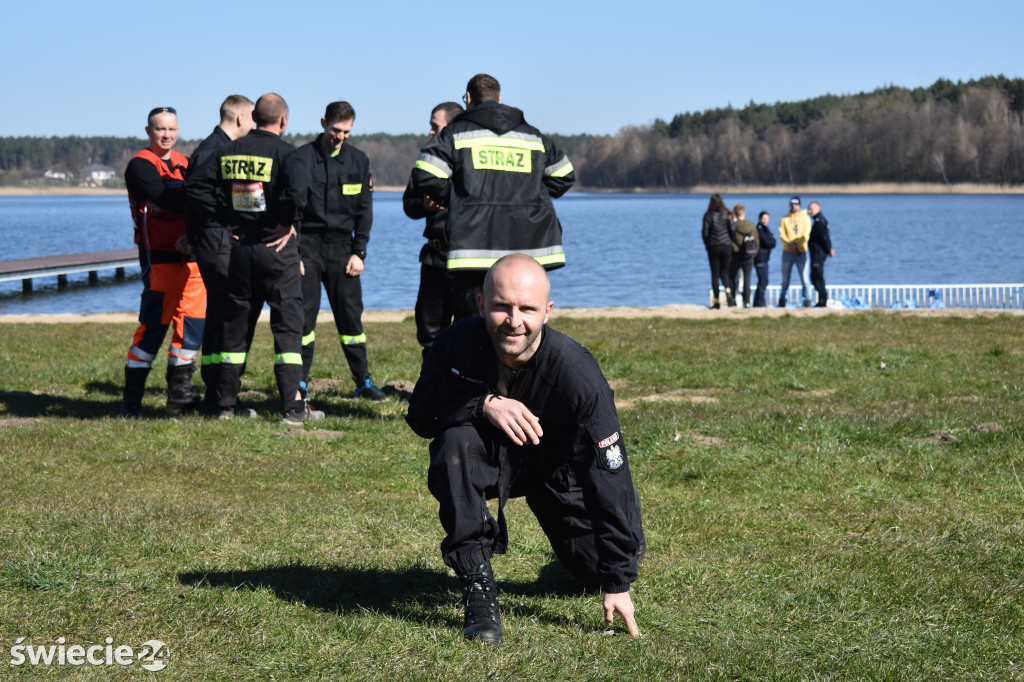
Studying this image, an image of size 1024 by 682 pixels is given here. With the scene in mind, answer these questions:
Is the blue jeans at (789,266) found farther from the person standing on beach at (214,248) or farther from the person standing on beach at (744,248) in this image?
the person standing on beach at (214,248)

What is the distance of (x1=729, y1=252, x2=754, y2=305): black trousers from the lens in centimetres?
2234

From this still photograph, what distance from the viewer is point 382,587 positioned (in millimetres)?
4605

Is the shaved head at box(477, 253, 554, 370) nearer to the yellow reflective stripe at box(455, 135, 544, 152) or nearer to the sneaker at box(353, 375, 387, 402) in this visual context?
the yellow reflective stripe at box(455, 135, 544, 152)

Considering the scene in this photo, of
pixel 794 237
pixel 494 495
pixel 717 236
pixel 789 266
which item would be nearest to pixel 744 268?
pixel 789 266

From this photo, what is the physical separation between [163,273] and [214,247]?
2.20 feet

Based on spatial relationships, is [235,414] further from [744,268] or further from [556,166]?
[744,268]

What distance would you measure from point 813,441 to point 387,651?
4284mm

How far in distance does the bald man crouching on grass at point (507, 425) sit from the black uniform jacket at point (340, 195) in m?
5.44

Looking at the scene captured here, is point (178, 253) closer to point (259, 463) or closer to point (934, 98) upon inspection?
point (259, 463)

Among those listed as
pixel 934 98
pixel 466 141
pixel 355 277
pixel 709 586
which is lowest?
pixel 709 586

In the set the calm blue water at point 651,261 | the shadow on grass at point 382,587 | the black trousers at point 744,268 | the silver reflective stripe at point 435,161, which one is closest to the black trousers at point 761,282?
the black trousers at point 744,268

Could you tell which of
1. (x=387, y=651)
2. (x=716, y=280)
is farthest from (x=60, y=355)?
(x=716, y=280)

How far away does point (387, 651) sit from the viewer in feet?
12.7

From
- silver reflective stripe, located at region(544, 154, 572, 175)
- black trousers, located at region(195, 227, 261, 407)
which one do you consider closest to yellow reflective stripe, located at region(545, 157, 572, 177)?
silver reflective stripe, located at region(544, 154, 572, 175)
